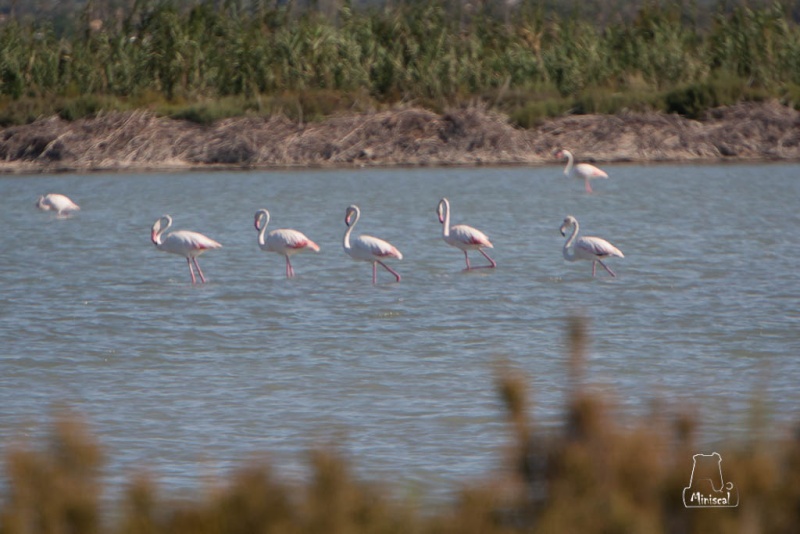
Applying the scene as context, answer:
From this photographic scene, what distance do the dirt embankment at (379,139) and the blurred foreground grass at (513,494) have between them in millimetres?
22517

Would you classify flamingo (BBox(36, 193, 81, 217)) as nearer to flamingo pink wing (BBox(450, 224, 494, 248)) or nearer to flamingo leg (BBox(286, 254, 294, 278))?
flamingo leg (BBox(286, 254, 294, 278))

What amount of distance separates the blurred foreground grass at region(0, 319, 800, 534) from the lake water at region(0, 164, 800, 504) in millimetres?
659

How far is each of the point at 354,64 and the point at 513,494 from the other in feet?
83.2

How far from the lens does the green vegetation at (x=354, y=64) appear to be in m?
26.6

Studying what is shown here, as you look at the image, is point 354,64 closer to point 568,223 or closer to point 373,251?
point 568,223

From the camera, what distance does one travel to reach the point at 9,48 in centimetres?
2742

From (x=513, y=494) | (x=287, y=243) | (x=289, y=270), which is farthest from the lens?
(x=289, y=270)

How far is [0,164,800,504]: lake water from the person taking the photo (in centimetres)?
615

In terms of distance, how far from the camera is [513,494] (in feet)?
8.50

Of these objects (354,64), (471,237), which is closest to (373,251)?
(471,237)

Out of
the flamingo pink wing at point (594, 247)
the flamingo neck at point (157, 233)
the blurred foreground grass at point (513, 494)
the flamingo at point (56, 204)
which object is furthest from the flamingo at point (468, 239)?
the blurred foreground grass at point (513, 494)

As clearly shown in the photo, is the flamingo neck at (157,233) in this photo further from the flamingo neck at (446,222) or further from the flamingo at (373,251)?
the flamingo neck at (446,222)

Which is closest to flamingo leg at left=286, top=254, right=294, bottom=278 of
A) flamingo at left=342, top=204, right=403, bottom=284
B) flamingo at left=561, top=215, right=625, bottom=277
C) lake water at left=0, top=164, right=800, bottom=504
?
lake water at left=0, top=164, right=800, bottom=504

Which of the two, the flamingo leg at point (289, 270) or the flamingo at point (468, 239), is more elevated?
the flamingo at point (468, 239)
